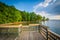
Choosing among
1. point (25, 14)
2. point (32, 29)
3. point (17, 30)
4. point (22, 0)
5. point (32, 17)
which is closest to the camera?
point (17, 30)

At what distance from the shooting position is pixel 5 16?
38250 mm

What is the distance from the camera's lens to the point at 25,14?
5844 centimetres

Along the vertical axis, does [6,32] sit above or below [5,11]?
below

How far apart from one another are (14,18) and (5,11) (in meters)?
5.87

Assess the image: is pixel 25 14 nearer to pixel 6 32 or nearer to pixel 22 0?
pixel 22 0

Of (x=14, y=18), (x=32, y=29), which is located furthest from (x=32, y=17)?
(x=32, y=29)

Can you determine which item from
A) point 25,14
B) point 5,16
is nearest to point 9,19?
point 5,16

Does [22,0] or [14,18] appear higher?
[22,0]

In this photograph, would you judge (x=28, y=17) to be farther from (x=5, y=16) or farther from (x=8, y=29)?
(x=8, y=29)

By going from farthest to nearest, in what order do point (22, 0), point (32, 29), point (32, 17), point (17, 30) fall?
1. point (32, 17)
2. point (22, 0)
3. point (32, 29)
4. point (17, 30)

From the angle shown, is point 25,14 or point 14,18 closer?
point 14,18

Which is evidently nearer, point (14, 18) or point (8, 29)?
point (8, 29)

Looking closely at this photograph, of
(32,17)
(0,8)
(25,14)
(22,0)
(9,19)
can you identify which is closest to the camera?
(22,0)

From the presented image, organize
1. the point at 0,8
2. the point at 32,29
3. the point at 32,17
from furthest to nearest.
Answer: the point at 32,17 < the point at 0,8 < the point at 32,29
